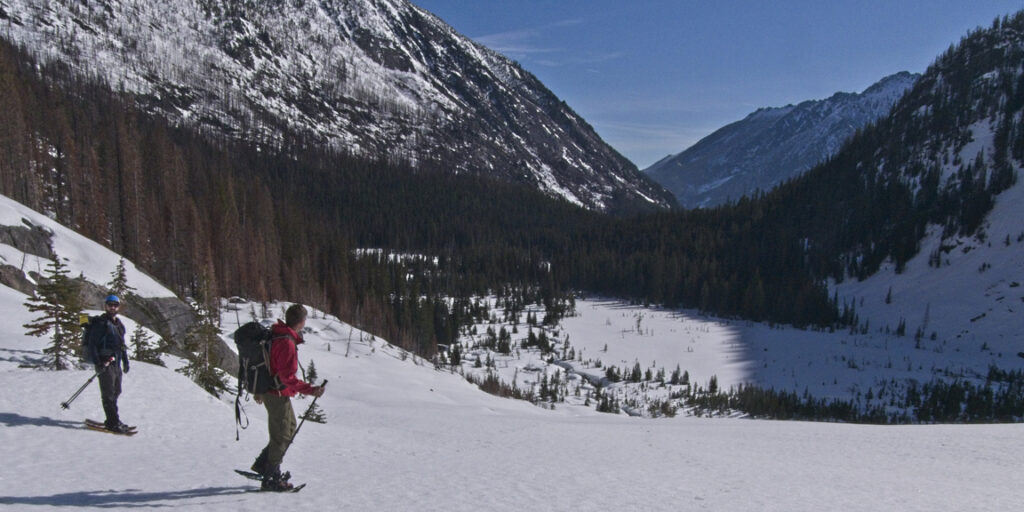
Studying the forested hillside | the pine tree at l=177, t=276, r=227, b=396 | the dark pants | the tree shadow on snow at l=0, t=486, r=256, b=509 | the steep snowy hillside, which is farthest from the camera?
the forested hillside

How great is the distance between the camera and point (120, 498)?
6734mm

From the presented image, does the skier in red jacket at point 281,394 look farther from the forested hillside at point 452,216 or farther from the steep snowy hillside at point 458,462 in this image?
the forested hillside at point 452,216

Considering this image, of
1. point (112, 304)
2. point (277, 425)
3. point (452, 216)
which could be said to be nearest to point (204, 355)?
point (112, 304)

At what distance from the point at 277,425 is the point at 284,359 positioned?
1.00 meters

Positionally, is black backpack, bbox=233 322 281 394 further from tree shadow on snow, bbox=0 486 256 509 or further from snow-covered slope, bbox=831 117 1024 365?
snow-covered slope, bbox=831 117 1024 365

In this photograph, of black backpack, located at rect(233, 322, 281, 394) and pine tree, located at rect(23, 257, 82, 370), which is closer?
black backpack, located at rect(233, 322, 281, 394)

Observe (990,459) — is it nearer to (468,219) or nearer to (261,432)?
(261,432)

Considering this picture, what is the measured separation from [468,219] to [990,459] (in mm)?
161302

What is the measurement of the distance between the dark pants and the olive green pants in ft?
16.0

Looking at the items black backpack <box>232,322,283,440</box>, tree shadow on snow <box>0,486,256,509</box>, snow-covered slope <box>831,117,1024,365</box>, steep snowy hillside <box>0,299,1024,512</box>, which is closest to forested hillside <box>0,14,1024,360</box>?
snow-covered slope <box>831,117,1024,365</box>

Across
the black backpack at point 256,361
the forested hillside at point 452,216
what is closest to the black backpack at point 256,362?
the black backpack at point 256,361

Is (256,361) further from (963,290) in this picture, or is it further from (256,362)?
(963,290)

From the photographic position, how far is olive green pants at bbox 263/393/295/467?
7414 mm

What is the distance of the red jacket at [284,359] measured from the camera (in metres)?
7.27
